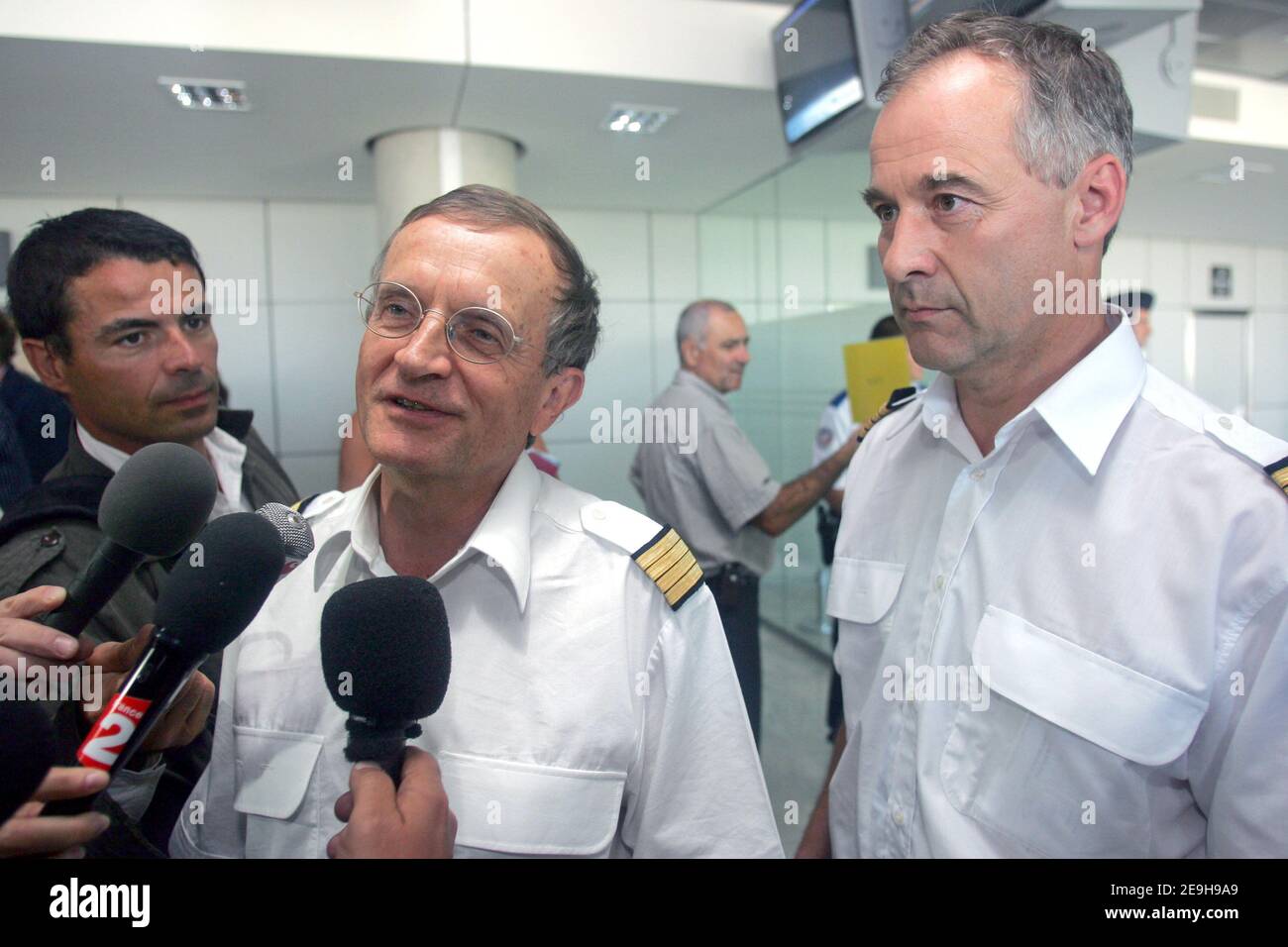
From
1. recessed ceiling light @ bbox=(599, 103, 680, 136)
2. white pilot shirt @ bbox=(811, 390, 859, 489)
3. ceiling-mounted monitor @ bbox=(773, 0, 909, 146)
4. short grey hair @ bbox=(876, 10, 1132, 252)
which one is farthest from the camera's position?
white pilot shirt @ bbox=(811, 390, 859, 489)

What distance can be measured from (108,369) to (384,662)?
0.65 meters

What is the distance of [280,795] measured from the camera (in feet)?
2.94

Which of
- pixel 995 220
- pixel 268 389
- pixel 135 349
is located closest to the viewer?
pixel 995 220

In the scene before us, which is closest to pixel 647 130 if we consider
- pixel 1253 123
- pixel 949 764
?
pixel 949 764

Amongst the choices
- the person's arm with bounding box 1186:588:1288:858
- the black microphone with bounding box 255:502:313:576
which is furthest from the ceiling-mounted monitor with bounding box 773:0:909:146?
the black microphone with bounding box 255:502:313:576

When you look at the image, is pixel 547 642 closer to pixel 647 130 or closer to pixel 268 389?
pixel 268 389

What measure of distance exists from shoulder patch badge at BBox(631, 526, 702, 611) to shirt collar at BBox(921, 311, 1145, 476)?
1.42 feet

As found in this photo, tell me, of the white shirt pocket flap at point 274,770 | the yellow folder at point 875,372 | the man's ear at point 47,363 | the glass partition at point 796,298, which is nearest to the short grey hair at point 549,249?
the man's ear at point 47,363

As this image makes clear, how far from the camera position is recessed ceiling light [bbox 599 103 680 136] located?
217 centimetres

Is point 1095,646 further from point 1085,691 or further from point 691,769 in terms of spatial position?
point 691,769

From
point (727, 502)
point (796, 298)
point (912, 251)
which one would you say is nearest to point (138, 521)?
point (912, 251)

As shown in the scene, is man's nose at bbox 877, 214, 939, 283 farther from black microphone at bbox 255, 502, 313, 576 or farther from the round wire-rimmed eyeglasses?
black microphone at bbox 255, 502, 313, 576

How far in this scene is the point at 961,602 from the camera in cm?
96
